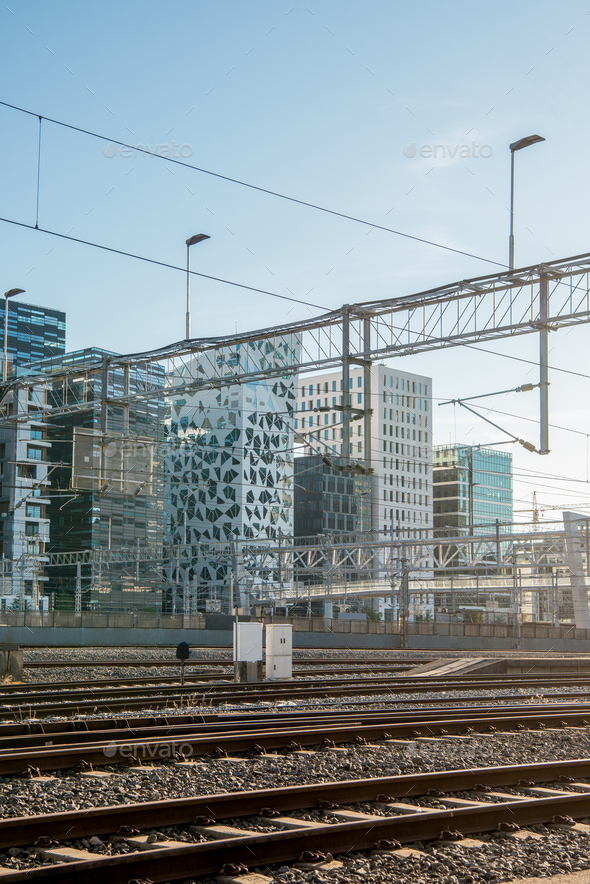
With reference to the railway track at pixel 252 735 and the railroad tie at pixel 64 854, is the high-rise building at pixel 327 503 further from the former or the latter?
the railroad tie at pixel 64 854

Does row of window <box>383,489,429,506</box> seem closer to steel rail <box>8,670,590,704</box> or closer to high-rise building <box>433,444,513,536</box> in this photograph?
high-rise building <box>433,444,513,536</box>

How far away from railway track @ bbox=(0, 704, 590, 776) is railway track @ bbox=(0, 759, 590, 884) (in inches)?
89.7

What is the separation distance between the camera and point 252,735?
1039 centimetres

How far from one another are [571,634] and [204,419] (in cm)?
7063

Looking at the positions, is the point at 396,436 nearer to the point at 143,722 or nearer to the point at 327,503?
the point at 327,503

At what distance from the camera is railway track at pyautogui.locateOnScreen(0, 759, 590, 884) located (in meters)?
5.70

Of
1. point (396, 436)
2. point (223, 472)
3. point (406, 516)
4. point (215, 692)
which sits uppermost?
point (396, 436)

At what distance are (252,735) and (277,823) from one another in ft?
11.6

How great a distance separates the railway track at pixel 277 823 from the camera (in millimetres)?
5695

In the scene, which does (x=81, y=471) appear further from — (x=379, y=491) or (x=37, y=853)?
(x=379, y=491)

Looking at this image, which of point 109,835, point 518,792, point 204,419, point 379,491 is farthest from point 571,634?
point 379,491

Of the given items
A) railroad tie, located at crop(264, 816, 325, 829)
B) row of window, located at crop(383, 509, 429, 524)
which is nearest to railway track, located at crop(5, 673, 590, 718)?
railroad tie, located at crop(264, 816, 325, 829)

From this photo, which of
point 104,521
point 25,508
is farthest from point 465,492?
point 25,508

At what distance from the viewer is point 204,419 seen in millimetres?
111188
